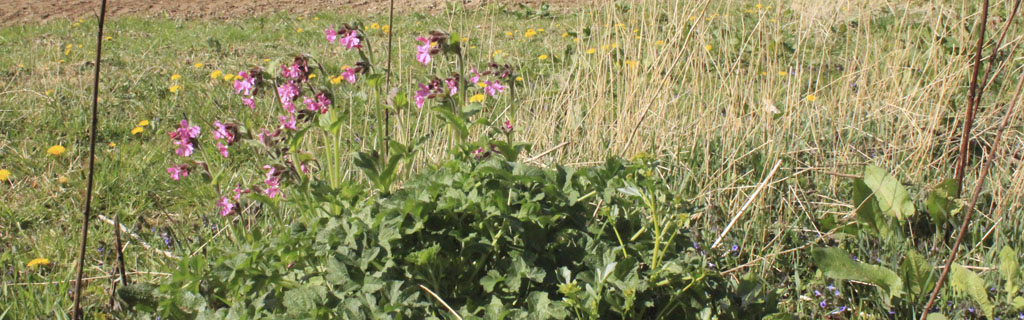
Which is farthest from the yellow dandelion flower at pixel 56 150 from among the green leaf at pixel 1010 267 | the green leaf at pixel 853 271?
the green leaf at pixel 1010 267

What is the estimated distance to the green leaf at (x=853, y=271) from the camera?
163cm

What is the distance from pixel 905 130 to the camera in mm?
2357

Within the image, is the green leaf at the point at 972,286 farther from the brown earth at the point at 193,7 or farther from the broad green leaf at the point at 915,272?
the brown earth at the point at 193,7

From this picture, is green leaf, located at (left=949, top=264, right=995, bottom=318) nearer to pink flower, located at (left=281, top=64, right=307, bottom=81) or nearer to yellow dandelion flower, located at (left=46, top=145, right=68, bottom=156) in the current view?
pink flower, located at (left=281, top=64, right=307, bottom=81)

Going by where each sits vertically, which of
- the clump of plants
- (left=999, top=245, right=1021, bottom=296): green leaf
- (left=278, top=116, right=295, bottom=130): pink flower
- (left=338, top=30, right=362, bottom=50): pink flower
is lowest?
(left=999, top=245, right=1021, bottom=296): green leaf

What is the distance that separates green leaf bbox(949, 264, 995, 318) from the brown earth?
621 cm

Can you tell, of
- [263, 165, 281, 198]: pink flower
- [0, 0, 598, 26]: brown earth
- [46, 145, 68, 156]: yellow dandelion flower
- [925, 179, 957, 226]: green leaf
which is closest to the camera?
[263, 165, 281, 198]: pink flower

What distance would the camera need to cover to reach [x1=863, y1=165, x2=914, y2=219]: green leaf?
192 centimetres

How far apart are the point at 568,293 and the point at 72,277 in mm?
1378

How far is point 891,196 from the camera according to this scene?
6.32 ft

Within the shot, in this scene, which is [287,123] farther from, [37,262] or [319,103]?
[37,262]

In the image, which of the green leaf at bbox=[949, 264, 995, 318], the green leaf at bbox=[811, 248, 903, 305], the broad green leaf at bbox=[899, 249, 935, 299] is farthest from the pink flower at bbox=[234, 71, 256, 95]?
the green leaf at bbox=[949, 264, 995, 318]

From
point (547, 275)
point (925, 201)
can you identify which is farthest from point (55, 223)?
point (925, 201)

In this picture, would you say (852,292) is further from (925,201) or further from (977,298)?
(925,201)
